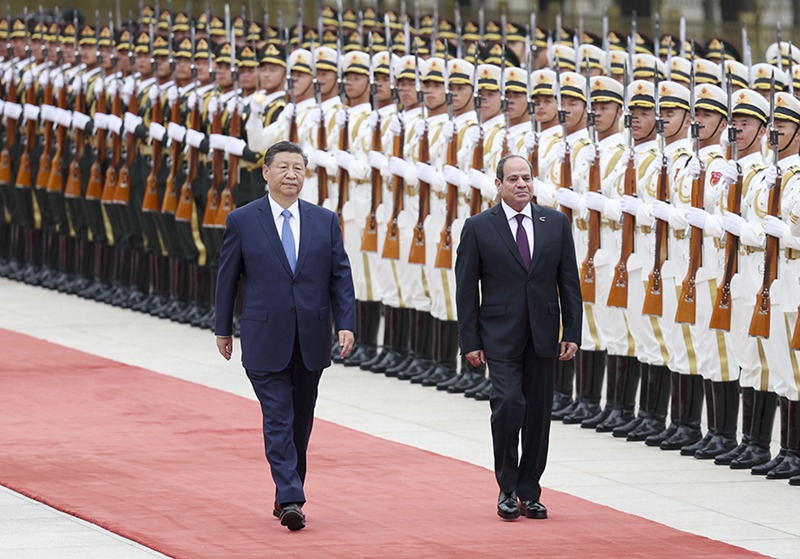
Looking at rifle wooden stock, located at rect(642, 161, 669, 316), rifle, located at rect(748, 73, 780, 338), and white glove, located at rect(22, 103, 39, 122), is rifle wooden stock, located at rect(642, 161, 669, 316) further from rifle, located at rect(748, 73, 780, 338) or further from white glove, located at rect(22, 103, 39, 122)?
white glove, located at rect(22, 103, 39, 122)

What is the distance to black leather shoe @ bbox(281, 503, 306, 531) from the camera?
28.2 ft

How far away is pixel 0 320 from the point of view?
1675cm

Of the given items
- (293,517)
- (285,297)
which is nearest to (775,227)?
(285,297)

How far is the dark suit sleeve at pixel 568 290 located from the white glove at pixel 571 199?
257 cm

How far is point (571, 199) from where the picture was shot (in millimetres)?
11836

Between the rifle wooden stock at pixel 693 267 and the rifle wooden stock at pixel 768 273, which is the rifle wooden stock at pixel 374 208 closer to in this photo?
the rifle wooden stock at pixel 693 267

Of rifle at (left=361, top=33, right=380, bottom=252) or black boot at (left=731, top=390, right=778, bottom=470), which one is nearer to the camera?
black boot at (left=731, top=390, right=778, bottom=470)

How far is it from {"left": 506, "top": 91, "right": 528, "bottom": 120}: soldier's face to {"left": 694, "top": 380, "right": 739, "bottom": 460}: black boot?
8.06 feet

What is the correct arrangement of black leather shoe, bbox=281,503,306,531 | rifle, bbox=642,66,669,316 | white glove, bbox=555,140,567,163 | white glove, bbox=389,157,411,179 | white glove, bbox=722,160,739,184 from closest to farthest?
black leather shoe, bbox=281,503,306,531
white glove, bbox=722,160,739,184
rifle, bbox=642,66,669,316
white glove, bbox=555,140,567,163
white glove, bbox=389,157,411,179

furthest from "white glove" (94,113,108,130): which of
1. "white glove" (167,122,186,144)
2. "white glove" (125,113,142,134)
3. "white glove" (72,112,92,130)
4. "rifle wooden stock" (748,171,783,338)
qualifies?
"rifle wooden stock" (748,171,783,338)

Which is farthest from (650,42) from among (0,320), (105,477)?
(105,477)

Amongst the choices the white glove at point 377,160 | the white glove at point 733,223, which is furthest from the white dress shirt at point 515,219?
the white glove at point 377,160

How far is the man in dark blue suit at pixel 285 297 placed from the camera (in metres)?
8.80

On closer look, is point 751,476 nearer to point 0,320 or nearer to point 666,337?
point 666,337
